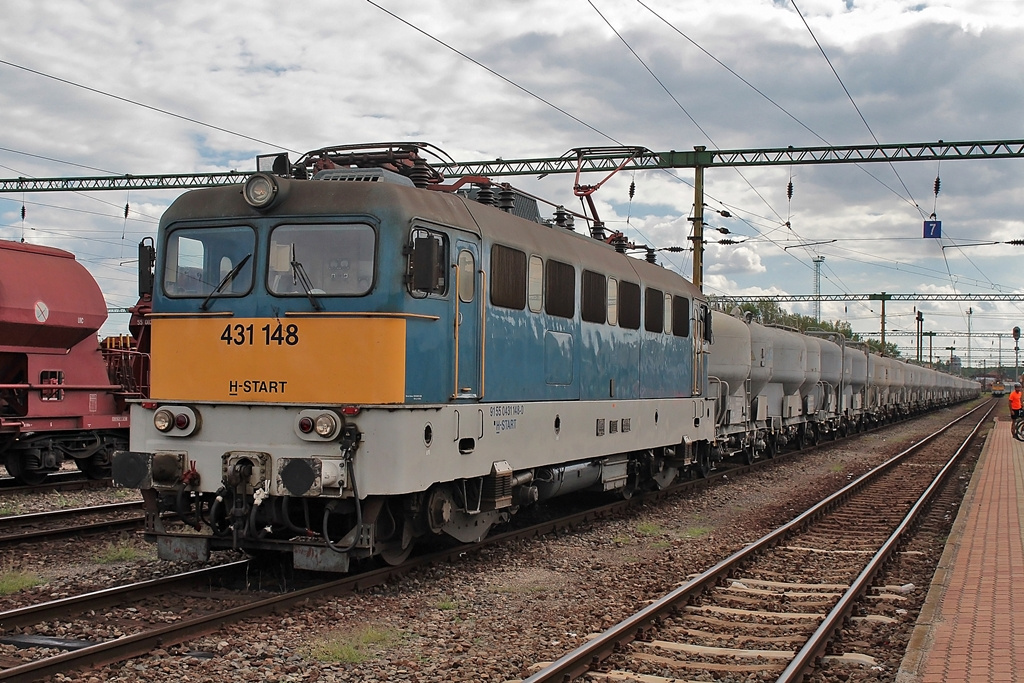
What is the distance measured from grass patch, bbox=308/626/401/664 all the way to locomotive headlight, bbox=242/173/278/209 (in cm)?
374

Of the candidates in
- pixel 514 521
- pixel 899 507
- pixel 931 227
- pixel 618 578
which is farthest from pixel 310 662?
pixel 931 227

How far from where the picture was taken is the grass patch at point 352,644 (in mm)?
6898

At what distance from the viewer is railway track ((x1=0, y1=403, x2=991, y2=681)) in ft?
21.3

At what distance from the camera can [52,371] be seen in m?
16.5

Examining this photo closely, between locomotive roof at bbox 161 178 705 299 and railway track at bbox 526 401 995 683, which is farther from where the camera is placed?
locomotive roof at bbox 161 178 705 299

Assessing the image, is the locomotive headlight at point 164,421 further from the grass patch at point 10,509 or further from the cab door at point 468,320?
the grass patch at point 10,509

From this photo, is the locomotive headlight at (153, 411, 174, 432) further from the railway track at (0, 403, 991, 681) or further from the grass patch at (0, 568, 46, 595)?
the grass patch at (0, 568, 46, 595)

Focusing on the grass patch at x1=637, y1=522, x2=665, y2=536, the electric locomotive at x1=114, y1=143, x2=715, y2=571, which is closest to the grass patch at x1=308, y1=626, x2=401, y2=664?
the electric locomotive at x1=114, y1=143, x2=715, y2=571

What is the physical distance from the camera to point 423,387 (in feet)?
29.0

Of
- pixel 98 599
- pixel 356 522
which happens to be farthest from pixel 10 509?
pixel 356 522

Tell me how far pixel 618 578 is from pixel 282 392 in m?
3.81

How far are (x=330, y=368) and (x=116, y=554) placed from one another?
141 inches

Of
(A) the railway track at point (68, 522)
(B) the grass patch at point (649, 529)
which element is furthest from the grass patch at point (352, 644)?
(B) the grass patch at point (649, 529)

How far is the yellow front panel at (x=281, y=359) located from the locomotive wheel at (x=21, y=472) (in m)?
8.76
